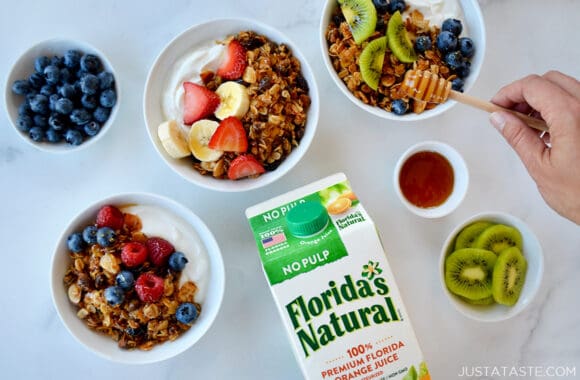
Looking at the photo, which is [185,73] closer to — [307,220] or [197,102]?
[197,102]

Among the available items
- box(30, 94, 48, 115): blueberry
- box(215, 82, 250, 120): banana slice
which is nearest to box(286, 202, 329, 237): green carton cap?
box(215, 82, 250, 120): banana slice

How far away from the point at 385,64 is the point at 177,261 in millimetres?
813

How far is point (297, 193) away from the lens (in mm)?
1531

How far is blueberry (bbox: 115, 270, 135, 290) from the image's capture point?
5.10 feet

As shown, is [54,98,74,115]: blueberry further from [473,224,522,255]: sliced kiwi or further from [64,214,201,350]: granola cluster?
[473,224,522,255]: sliced kiwi

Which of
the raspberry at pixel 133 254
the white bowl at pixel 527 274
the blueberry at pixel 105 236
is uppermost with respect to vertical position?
the blueberry at pixel 105 236

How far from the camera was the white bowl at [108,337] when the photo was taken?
160 centimetres

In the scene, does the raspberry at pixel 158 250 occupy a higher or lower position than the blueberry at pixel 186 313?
higher

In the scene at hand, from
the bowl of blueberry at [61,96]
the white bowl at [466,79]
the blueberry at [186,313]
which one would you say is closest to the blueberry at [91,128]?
the bowl of blueberry at [61,96]

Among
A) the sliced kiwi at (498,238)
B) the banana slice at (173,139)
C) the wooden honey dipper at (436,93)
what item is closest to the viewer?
the wooden honey dipper at (436,93)

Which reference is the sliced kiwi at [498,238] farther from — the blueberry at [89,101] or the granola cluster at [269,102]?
the blueberry at [89,101]

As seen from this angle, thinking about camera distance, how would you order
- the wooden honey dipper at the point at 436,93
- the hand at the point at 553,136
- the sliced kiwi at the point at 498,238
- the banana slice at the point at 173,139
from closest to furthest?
the hand at the point at 553,136
the wooden honey dipper at the point at 436,93
the banana slice at the point at 173,139
the sliced kiwi at the point at 498,238

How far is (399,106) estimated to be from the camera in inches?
65.2

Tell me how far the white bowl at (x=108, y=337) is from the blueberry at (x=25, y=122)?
307mm
